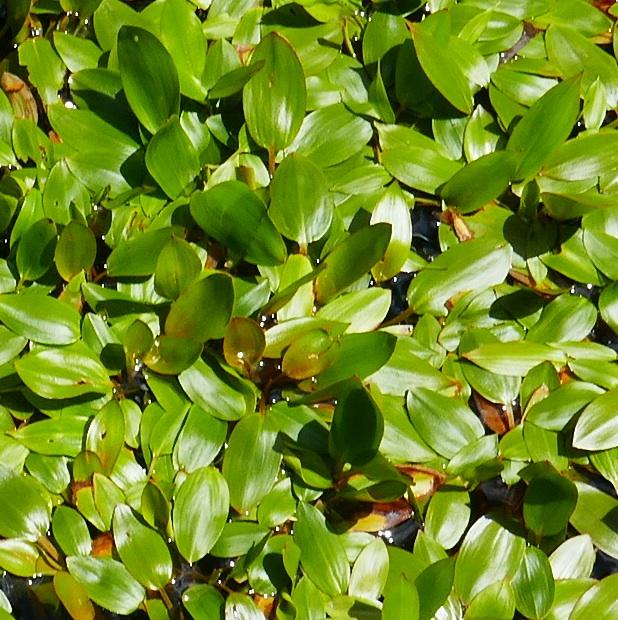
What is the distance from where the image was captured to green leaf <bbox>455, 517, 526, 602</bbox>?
1.10 metres

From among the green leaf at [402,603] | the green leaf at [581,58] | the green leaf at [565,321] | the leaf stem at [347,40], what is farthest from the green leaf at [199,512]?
the green leaf at [581,58]

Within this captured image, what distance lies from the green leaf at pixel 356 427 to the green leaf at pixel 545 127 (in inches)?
17.9

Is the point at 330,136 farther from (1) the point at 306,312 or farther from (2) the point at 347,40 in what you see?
(1) the point at 306,312

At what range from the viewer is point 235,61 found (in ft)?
4.62

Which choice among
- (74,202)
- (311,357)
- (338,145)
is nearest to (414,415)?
(311,357)

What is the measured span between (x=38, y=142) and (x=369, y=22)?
50cm

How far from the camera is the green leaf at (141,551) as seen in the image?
1097 millimetres

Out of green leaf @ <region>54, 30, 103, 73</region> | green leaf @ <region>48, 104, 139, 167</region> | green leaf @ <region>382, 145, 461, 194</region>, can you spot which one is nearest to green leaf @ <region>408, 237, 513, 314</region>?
green leaf @ <region>382, 145, 461, 194</region>

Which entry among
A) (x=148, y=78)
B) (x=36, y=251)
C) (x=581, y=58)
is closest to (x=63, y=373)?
(x=36, y=251)

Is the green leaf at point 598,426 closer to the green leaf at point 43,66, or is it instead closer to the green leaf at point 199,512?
the green leaf at point 199,512

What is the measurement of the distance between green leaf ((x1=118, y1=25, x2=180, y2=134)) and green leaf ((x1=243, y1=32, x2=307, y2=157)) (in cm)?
10

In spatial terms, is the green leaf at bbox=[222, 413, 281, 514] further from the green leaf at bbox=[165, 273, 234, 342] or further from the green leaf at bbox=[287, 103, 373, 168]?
the green leaf at bbox=[287, 103, 373, 168]

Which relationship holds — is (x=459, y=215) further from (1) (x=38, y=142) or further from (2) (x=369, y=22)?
(1) (x=38, y=142)

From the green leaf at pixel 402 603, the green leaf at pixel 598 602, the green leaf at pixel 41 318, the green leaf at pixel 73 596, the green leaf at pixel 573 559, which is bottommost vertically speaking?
the green leaf at pixel 598 602
